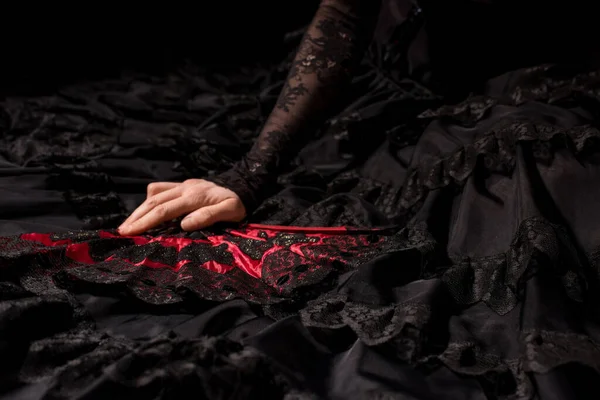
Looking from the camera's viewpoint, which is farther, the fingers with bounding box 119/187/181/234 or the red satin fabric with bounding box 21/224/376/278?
the fingers with bounding box 119/187/181/234

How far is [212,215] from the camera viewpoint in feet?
2.38

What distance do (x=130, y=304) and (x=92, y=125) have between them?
26.3 inches

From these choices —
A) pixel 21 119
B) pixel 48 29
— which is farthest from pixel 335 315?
pixel 48 29

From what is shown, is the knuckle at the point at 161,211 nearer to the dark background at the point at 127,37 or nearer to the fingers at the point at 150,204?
the fingers at the point at 150,204

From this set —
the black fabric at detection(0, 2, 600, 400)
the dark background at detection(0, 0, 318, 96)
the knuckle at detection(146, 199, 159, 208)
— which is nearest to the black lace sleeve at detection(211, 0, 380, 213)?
the black fabric at detection(0, 2, 600, 400)

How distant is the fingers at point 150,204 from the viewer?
710 millimetres

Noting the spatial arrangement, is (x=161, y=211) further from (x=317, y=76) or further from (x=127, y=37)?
(x=127, y=37)

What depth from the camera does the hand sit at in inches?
27.8

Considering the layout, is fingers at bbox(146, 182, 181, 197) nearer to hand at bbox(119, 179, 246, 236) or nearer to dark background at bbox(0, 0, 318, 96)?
hand at bbox(119, 179, 246, 236)

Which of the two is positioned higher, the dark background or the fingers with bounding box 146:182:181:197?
the dark background

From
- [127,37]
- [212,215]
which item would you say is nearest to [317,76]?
[212,215]

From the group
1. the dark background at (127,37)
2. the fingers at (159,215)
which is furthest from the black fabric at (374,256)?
the dark background at (127,37)

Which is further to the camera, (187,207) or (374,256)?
(187,207)

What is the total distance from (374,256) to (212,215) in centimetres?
25
